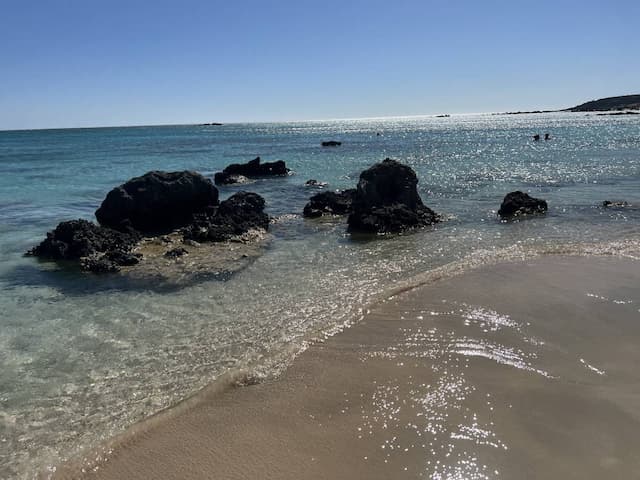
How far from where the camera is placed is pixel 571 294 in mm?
10367

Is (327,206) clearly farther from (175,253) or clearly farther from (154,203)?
(175,253)

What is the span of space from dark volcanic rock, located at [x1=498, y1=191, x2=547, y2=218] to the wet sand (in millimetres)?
11297

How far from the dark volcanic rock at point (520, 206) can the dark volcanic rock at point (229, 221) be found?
960cm

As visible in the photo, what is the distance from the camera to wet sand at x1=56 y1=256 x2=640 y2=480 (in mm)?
5555

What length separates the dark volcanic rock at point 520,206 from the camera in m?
20.6

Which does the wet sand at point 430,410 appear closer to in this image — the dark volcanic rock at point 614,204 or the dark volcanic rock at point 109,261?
the dark volcanic rock at point 109,261

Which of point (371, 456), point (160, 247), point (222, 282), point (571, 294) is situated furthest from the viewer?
point (160, 247)

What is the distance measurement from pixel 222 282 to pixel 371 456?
7.70m

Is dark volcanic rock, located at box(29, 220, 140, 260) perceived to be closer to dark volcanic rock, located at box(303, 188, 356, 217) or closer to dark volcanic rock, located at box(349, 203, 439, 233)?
dark volcanic rock, located at box(303, 188, 356, 217)

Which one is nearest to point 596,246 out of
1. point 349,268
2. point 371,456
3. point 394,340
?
point 349,268

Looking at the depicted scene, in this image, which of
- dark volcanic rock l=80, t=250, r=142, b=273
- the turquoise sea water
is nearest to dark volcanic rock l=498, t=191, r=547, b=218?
the turquoise sea water

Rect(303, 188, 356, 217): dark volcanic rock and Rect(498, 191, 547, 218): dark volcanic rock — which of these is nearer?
Rect(498, 191, 547, 218): dark volcanic rock

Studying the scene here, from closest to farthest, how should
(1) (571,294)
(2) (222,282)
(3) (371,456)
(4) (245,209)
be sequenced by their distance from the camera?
(3) (371,456) → (1) (571,294) → (2) (222,282) → (4) (245,209)

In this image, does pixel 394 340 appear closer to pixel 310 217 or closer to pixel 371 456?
pixel 371 456
